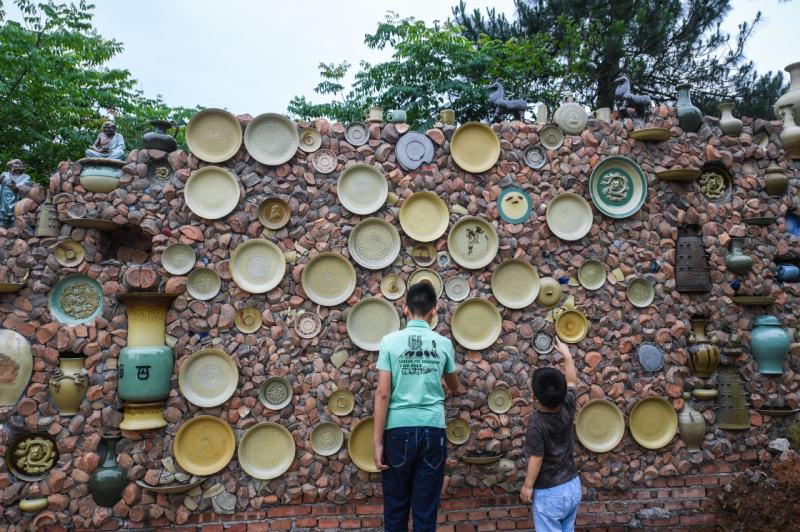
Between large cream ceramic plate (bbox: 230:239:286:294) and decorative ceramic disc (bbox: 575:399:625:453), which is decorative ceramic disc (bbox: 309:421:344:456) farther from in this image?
decorative ceramic disc (bbox: 575:399:625:453)

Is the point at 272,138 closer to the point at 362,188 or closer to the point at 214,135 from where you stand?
the point at 214,135

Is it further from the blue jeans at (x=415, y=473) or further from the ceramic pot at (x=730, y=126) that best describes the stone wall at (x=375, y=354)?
the blue jeans at (x=415, y=473)

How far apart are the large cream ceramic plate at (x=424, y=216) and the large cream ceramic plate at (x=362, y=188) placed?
8.6 inches

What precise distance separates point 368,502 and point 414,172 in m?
2.55

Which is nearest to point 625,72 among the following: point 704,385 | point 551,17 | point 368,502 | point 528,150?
point 551,17

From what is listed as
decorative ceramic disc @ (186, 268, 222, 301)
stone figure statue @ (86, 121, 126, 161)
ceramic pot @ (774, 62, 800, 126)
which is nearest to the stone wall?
decorative ceramic disc @ (186, 268, 222, 301)

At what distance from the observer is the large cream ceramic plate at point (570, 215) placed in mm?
3912

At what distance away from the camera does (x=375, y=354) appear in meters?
3.66

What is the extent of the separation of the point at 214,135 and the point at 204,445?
7.69 feet

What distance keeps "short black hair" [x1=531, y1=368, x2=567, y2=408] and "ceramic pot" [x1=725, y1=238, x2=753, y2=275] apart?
8.54 feet

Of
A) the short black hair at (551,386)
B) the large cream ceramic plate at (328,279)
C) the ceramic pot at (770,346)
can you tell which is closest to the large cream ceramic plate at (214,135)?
the large cream ceramic plate at (328,279)

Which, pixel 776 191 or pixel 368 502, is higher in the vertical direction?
pixel 776 191

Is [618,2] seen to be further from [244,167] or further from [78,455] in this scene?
[78,455]

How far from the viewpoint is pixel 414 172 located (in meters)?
3.87
